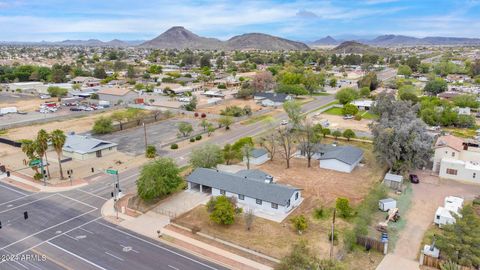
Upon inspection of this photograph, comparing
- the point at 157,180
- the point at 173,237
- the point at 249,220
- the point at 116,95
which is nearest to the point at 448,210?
the point at 249,220

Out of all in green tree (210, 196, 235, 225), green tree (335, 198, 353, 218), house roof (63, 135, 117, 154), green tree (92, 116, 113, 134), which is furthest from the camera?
green tree (92, 116, 113, 134)

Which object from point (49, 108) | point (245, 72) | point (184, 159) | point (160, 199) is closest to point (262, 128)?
point (184, 159)

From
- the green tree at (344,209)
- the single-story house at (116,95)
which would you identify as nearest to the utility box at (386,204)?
the green tree at (344,209)

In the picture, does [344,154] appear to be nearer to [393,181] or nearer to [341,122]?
[393,181]

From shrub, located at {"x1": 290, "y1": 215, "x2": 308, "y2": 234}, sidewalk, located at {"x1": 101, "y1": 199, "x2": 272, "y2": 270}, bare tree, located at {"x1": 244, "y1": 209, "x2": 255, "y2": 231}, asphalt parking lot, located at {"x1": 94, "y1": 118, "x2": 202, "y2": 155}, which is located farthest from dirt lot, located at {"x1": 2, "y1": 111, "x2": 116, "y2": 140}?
shrub, located at {"x1": 290, "y1": 215, "x2": 308, "y2": 234}

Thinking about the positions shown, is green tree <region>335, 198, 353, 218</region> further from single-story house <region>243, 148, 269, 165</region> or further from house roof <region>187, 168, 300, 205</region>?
single-story house <region>243, 148, 269, 165</region>
